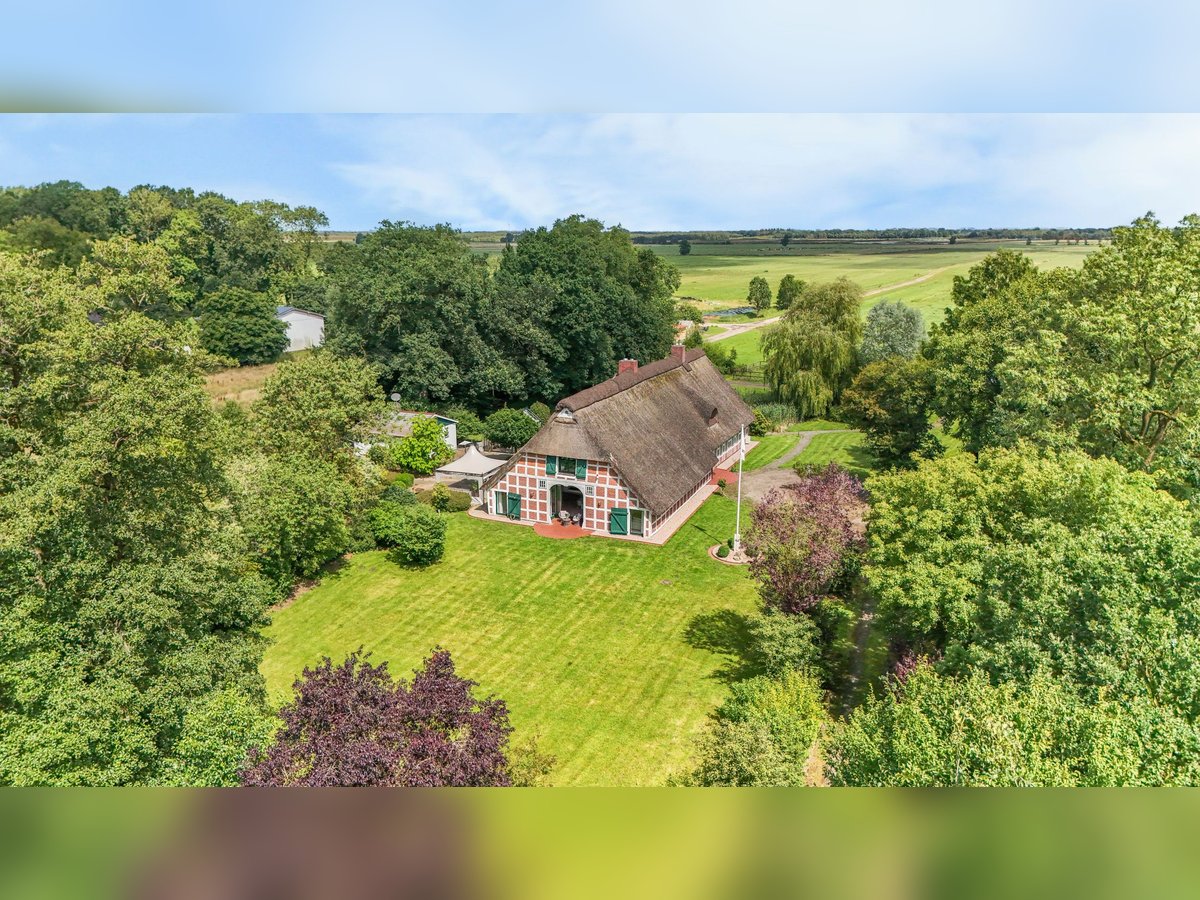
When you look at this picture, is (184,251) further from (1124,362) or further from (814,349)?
(1124,362)

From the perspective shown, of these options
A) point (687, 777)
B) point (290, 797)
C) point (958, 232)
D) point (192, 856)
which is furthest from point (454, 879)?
point (958, 232)

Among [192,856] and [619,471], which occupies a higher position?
[192,856]

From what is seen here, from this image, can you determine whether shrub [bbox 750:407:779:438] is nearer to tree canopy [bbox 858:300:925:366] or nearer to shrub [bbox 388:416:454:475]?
tree canopy [bbox 858:300:925:366]

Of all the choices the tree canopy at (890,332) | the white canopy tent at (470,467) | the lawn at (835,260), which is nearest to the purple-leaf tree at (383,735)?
the lawn at (835,260)

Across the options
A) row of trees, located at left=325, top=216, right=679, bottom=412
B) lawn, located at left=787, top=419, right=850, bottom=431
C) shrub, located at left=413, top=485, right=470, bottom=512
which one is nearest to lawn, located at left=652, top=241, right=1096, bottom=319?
row of trees, located at left=325, top=216, right=679, bottom=412

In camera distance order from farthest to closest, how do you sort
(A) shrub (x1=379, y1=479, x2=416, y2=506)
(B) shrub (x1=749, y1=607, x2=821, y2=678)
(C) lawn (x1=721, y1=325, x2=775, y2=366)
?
(C) lawn (x1=721, y1=325, x2=775, y2=366) < (A) shrub (x1=379, y1=479, x2=416, y2=506) < (B) shrub (x1=749, y1=607, x2=821, y2=678)

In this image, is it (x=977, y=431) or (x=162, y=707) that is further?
(x=977, y=431)

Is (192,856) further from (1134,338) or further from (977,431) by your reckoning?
(977,431)

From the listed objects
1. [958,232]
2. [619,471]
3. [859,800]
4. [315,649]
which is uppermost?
[958,232]
